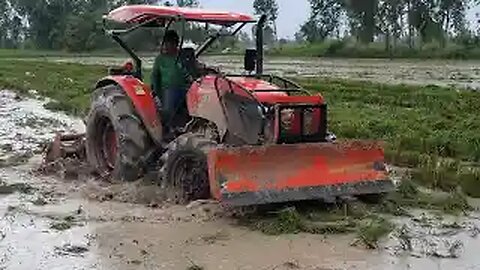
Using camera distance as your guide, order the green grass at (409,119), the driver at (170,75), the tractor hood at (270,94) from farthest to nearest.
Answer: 1. the green grass at (409,119)
2. the driver at (170,75)
3. the tractor hood at (270,94)

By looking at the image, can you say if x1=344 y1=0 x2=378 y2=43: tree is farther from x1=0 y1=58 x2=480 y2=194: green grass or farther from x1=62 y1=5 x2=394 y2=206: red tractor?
x1=62 y1=5 x2=394 y2=206: red tractor

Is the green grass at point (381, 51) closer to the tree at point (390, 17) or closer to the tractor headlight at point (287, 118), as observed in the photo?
the tree at point (390, 17)

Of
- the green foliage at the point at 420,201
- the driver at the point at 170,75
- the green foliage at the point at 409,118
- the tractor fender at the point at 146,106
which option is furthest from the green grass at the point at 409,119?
the tractor fender at the point at 146,106

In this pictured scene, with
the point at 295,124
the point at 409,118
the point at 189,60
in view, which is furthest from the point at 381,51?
the point at 295,124

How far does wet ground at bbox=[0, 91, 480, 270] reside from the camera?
6723 mm

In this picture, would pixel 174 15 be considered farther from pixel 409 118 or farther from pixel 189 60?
pixel 409 118

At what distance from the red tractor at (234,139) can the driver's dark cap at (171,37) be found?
87mm

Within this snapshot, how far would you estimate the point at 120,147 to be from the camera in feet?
31.5

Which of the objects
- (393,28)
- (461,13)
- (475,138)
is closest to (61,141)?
(475,138)

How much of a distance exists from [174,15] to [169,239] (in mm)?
2779

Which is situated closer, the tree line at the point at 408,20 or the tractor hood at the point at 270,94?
the tractor hood at the point at 270,94

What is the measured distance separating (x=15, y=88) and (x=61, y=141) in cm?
1541

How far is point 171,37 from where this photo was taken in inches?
373

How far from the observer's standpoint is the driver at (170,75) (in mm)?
9500
